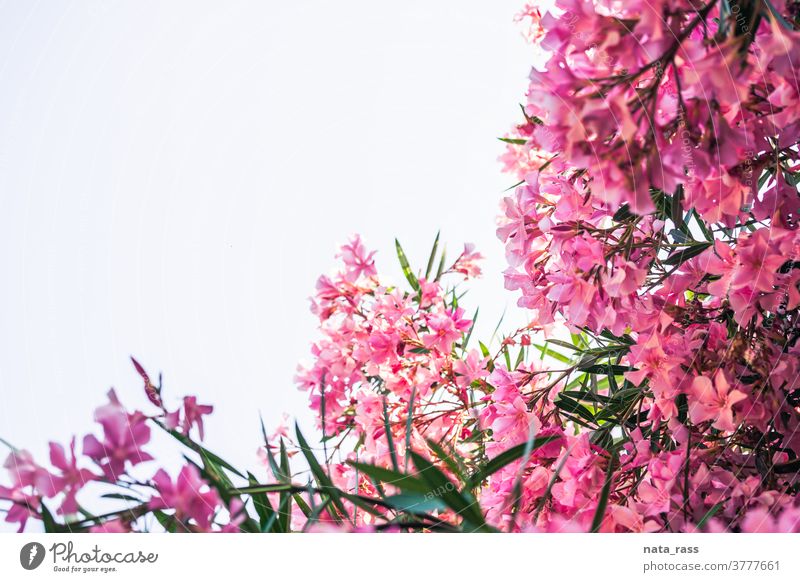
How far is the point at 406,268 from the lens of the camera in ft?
4.69

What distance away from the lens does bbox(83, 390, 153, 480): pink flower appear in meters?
0.47

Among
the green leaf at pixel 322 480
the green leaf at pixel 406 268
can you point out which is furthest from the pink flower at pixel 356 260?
the green leaf at pixel 322 480

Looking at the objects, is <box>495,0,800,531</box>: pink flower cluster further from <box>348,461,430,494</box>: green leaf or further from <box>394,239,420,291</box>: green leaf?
<box>394,239,420,291</box>: green leaf

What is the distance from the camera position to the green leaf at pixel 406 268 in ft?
4.64

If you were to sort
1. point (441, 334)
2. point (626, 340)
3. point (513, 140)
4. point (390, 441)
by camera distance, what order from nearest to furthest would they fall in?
point (390, 441) → point (626, 340) → point (441, 334) → point (513, 140)

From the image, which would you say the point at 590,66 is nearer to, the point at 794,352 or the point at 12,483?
the point at 794,352

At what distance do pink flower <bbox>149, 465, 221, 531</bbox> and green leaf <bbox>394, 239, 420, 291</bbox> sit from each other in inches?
37.8

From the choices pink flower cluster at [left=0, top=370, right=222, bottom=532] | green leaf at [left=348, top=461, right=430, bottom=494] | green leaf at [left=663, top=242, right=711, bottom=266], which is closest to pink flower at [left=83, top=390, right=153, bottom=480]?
pink flower cluster at [left=0, top=370, right=222, bottom=532]

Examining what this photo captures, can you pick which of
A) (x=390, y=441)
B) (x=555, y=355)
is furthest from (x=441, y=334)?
(x=390, y=441)

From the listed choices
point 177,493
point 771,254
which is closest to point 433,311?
point 771,254
